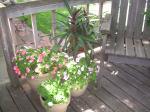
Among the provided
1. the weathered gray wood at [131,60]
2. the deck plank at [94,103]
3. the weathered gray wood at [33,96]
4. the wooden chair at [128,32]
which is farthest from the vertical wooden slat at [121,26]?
the weathered gray wood at [33,96]

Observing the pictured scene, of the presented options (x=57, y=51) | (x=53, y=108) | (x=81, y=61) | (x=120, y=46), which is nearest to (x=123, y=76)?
(x=120, y=46)

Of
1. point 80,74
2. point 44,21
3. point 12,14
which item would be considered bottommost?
point 80,74

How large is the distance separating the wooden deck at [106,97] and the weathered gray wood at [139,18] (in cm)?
55

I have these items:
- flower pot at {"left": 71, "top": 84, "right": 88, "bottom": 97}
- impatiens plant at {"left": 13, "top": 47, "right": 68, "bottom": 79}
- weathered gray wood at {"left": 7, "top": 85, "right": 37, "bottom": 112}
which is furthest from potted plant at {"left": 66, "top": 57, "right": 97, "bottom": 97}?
weathered gray wood at {"left": 7, "top": 85, "right": 37, "bottom": 112}

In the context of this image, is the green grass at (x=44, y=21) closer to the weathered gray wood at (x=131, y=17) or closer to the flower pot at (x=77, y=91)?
the weathered gray wood at (x=131, y=17)

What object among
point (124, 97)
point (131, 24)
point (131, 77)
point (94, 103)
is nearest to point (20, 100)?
point (94, 103)

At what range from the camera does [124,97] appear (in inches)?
106

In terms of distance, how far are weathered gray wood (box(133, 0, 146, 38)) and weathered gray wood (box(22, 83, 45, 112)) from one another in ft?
4.66

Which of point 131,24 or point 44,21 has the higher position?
point 131,24

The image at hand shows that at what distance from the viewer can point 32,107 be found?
8.31 feet

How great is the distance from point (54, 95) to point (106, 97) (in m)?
0.70

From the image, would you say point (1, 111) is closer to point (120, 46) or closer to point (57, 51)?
point (57, 51)

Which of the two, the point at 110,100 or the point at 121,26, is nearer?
the point at 110,100

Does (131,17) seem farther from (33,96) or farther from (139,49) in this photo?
(33,96)
